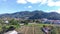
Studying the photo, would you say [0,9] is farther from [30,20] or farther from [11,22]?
[30,20]

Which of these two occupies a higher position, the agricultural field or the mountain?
the mountain

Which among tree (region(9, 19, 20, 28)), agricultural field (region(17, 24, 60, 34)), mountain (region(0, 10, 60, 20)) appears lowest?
agricultural field (region(17, 24, 60, 34))

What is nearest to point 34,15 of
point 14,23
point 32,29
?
point 32,29

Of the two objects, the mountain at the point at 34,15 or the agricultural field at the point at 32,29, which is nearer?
the agricultural field at the point at 32,29

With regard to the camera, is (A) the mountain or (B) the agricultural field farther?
(A) the mountain

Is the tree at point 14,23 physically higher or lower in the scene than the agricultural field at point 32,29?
higher

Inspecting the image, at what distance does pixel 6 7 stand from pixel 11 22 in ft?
1.11

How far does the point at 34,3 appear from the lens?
212 centimetres

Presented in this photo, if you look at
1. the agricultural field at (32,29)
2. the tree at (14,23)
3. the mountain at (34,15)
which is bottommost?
the agricultural field at (32,29)

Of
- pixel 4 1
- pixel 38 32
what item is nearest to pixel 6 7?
pixel 4 1

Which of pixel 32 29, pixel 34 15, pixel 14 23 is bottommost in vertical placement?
pixel 32 29

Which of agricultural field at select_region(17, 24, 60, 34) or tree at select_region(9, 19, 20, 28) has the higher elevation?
tree at select_region(9, 19, 20, 28)

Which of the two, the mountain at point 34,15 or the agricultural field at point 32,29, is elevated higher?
the mountain at point 34,15

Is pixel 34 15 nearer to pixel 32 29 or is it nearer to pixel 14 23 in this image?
pixel 32 29
